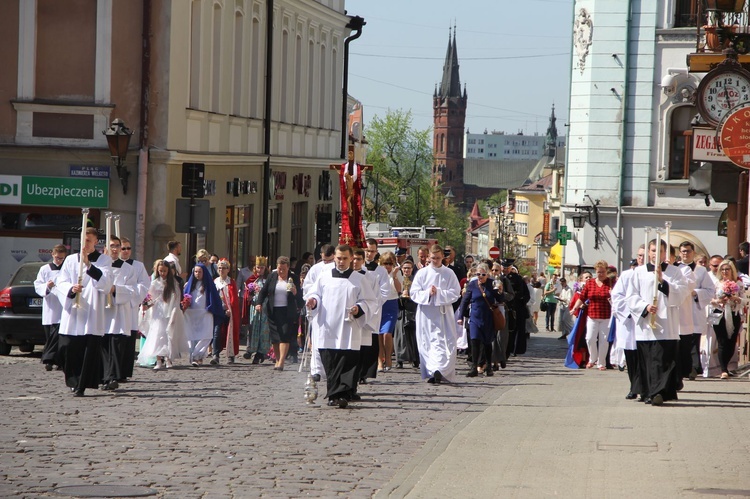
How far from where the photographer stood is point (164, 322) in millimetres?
18969

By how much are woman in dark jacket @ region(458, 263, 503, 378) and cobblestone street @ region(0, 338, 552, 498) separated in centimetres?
109

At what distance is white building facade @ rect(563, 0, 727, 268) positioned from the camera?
4066cm

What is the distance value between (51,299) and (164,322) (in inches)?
88.1

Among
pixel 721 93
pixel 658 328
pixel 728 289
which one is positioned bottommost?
pixel 658 328

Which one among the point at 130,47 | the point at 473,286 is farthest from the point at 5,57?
the point at 473,286

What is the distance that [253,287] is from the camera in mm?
20875

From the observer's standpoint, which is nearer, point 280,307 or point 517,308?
point 280,307

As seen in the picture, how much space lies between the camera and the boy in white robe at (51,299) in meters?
15.8

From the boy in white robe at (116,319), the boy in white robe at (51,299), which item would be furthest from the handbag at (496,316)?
the boy in white robe at (51,299)

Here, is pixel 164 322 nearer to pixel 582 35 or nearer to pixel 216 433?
pixel 216 433

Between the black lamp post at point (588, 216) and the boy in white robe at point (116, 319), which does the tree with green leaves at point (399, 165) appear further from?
the boy in white robe at point (116, 319)

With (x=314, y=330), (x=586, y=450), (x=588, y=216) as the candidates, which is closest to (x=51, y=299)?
(x=314, y=330)

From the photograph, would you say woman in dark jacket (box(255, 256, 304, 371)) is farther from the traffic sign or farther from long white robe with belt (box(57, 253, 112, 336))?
the traffic sign

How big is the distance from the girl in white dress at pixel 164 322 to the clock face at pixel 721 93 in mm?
8583
